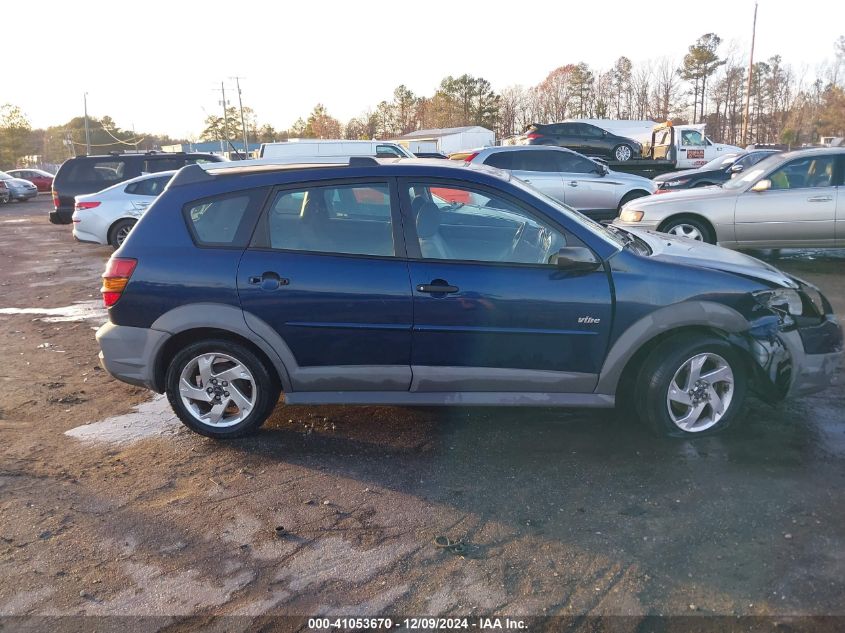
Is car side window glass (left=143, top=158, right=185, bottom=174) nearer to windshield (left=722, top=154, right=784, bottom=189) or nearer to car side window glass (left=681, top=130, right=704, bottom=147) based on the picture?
windshield (left=722, top=154, right=784, bottom=189)

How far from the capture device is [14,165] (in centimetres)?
6738

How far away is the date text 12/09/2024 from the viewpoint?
9.24ft

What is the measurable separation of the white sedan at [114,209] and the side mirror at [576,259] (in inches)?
418

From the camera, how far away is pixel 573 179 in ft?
44.4

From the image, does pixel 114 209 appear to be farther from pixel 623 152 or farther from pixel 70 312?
pixel 623 152

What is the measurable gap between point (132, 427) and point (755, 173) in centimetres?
866

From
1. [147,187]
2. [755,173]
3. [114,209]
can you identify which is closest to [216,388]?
[755,173]

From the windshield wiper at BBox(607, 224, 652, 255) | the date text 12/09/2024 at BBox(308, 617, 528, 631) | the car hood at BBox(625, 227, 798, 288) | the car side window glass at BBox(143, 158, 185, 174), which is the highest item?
the car side window glass at BBox(143, 158, 185, 174)

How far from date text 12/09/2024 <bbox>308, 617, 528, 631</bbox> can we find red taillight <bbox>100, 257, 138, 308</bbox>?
8.49 feet

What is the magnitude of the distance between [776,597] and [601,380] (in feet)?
5.33

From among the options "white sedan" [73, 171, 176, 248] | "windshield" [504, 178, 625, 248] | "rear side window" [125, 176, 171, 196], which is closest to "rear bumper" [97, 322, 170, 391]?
"windshield" [504, 178, 625, 248]

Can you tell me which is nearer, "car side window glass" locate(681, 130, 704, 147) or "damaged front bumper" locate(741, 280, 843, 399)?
"damaged front bumper" locate(741, 280, 843, 399)

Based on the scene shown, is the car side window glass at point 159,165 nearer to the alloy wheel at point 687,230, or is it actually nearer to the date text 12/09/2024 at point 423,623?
Result: the alloy wheel at point 687,230

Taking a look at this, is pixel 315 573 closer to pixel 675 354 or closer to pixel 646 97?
pixel 675 354
